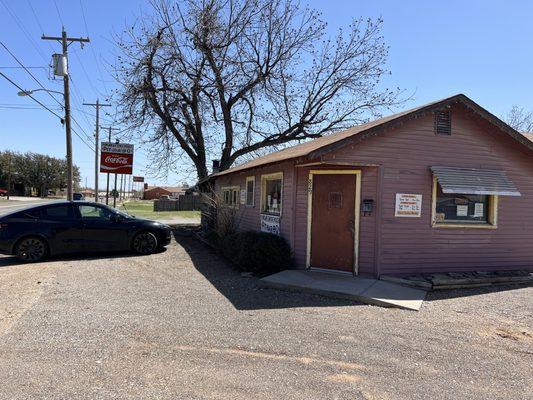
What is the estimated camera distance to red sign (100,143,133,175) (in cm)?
2702

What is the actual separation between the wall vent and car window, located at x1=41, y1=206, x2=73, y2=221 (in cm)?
894

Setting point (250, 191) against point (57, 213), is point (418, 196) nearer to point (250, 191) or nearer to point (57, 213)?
point (250, 191)

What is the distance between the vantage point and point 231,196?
1619cm

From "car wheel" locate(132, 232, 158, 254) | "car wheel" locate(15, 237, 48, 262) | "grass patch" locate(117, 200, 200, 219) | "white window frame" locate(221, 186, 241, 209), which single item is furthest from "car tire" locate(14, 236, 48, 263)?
"grass patch" locate(117, 200, 200, 219)

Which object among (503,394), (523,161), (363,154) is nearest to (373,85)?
(523,161)

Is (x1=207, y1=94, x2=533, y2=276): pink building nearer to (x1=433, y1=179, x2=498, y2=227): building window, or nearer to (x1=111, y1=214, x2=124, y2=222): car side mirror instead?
(x1=433, y1=179, x2=498, y2=227): building window

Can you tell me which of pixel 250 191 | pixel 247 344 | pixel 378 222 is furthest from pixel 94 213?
pixel 247 344

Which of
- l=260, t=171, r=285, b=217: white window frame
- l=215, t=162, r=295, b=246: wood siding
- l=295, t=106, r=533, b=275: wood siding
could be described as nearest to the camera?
l=295, t=106, r=533, b=275: wood siding

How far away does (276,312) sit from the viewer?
6.38 metres

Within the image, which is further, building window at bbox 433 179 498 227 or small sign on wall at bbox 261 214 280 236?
small sign on wall at bbox 261 214 280 236

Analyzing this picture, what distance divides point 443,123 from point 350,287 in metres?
4.13

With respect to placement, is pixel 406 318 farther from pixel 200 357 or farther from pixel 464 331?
pixel 200 357

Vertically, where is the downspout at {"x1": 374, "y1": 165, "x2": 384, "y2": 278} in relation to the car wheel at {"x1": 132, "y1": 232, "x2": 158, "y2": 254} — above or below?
above

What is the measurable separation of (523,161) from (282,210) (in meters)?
5.49
